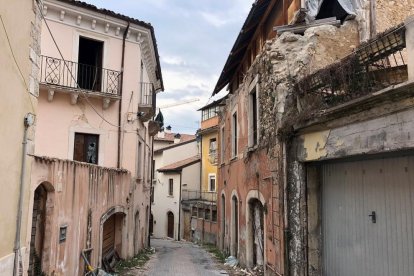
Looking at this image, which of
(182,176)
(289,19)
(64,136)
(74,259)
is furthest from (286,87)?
(182,176)

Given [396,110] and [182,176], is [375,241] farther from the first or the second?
[182,176]

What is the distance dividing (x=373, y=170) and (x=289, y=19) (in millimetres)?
5400

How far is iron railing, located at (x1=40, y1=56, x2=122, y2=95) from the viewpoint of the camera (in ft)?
44.6

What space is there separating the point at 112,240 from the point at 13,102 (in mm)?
9080

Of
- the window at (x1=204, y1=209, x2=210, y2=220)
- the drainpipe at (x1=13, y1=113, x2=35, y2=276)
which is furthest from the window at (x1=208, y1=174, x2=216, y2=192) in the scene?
the drainpipe at (x1=13, y1=113, x2=35, y2=276)

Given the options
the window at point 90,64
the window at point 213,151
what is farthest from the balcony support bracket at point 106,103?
the window at point 213,151

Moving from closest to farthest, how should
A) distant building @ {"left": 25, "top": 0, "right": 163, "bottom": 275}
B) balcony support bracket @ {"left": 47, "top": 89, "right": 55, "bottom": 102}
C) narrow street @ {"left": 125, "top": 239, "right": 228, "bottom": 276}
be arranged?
narrow street @ {"left": 125, "top": 239, "right": 228, "bottom": 276}
distant building @ {"left": 25, "top": 0, "right": 163, "bottom": 275}
balcony support bracket @ {"left": 47, "top": 89, "right": 55, "bottom": 102}

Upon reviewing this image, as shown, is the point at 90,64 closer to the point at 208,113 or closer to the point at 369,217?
the point at 369,217

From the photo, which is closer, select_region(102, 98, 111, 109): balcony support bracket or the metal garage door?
the metal garage door

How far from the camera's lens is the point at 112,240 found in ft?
43.2

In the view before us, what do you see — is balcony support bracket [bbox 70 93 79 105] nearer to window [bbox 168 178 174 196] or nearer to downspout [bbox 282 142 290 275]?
downspout [bbox 282 142 290 275]

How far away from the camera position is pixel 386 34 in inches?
219

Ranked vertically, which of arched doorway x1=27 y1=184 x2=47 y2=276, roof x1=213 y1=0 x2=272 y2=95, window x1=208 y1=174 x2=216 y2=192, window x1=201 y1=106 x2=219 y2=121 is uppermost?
window x1=201 y1=106 x2=219 y2=121

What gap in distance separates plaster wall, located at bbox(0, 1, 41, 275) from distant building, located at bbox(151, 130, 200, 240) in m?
28.8
